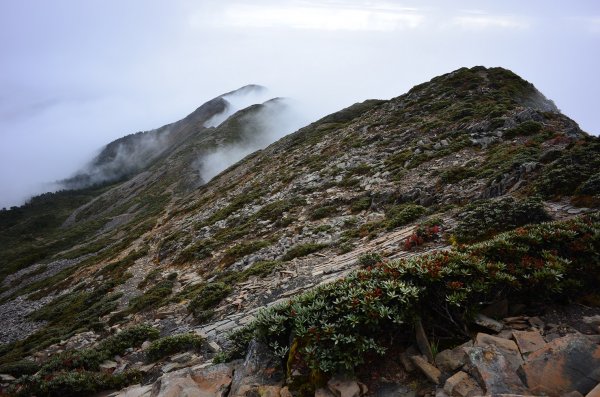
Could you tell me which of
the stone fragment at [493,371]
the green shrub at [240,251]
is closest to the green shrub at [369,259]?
the stone fragment at [493,371]

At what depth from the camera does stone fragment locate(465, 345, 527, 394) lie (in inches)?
185

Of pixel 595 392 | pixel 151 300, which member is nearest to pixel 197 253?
pixel 151 300

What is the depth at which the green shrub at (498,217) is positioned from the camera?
11.8m

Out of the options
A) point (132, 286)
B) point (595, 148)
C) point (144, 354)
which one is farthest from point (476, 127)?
point (132, 286)

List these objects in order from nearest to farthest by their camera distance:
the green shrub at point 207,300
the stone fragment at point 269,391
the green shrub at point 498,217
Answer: the stone fragment at point 269,391, the green shrub at point 498,217, the green shrub at point 207,300

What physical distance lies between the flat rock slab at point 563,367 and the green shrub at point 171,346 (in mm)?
9338

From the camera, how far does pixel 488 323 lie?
598cm

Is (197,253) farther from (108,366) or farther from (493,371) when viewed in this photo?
(493,371)

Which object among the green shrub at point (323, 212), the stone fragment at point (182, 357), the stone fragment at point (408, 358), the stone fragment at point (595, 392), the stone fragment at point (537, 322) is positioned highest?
the green shrub at point (323, 212)

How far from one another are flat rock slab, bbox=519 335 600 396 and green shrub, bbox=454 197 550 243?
745 centimetres

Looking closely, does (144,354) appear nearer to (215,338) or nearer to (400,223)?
(215,338)

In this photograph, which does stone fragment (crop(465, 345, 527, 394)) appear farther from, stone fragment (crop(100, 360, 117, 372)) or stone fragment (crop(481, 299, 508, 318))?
stone fragment (crop(100, 360, 117, 372))

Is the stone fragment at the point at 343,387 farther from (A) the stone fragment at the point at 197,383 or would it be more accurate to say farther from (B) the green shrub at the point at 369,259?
(B) the green shrub at the point at 369,259

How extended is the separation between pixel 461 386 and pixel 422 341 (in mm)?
955
